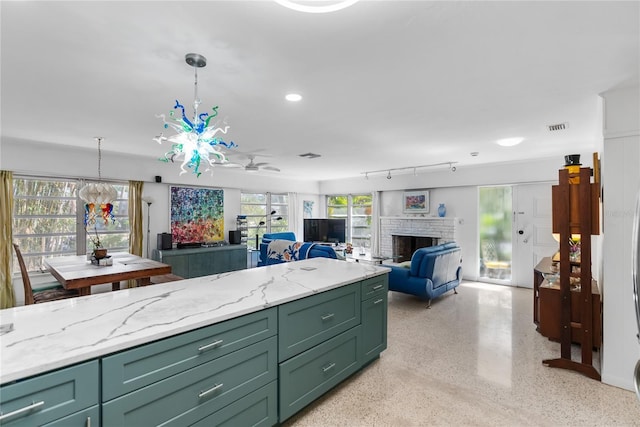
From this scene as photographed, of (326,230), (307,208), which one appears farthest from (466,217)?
(307,208)

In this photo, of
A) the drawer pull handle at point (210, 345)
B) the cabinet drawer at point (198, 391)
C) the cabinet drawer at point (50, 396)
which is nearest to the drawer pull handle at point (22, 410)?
the cabinet drawer at point (50, 396)

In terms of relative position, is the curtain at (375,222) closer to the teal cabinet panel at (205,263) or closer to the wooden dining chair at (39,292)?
the teal cabinet panel at (205,263)

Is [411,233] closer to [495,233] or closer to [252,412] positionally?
[495,233]

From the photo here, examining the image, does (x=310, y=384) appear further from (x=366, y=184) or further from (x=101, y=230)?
(x=366, y=184)

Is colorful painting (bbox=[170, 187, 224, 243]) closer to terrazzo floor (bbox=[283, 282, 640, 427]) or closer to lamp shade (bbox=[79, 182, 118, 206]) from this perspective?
lamp shade (bbox=[79, 182, 118, 206])

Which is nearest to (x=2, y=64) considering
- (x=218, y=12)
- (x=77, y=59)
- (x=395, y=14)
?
(x=77, y=59)

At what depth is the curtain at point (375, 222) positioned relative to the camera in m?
7.50

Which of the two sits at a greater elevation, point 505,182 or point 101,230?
point 505,182

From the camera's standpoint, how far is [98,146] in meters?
4.40

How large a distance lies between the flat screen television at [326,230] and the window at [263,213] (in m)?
0.79

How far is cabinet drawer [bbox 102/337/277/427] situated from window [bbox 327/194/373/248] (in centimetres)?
660

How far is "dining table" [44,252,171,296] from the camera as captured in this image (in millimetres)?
2854

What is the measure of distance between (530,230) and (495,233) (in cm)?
59

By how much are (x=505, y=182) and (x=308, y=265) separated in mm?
4594
